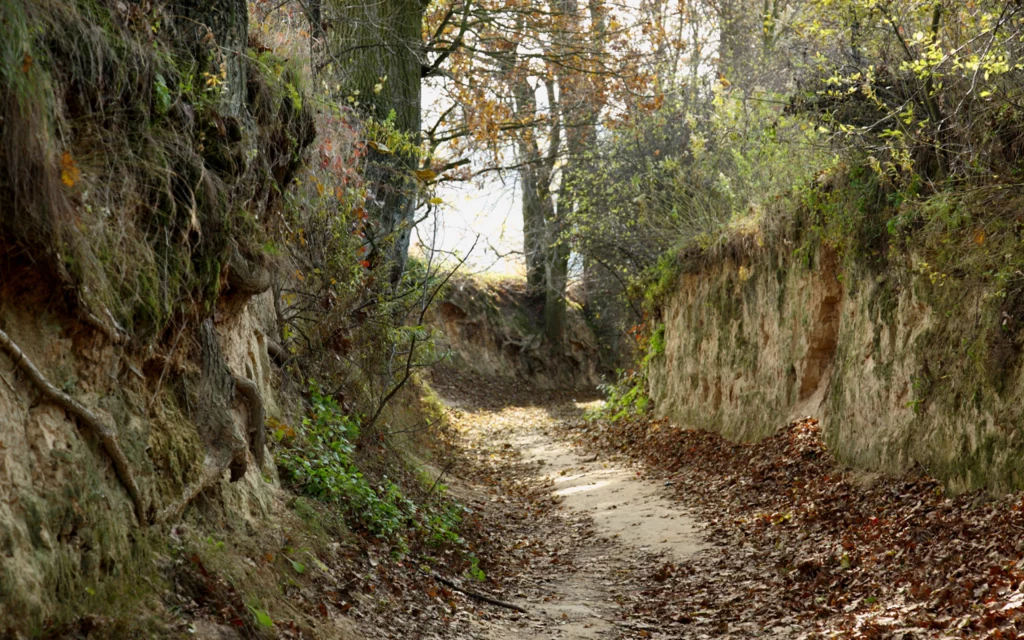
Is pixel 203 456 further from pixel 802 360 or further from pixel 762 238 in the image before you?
pixel 762 238

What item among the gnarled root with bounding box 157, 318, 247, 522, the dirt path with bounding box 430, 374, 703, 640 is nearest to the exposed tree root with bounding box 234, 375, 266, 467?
the gnarled root with bounding box 157, 318, 247, 522

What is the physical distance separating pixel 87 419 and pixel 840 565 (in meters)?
5.84

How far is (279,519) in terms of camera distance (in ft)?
19.5

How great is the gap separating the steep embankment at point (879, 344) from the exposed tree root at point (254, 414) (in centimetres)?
582

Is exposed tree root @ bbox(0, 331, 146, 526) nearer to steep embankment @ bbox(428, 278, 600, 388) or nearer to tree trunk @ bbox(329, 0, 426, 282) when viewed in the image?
tree trunk @ bbox(329, 0, 426, 282)

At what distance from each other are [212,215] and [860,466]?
732cm

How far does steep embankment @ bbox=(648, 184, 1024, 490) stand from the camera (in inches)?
287

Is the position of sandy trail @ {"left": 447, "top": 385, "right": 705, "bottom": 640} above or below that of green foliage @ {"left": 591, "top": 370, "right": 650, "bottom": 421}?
below

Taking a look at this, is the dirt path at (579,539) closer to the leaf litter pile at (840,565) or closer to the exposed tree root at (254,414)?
the leaf litter pile at (840,565)

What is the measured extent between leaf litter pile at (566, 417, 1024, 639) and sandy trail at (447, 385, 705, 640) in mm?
288

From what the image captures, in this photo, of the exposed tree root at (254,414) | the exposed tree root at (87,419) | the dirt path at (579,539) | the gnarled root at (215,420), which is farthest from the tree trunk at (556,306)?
the exposed tree root at (87,419)

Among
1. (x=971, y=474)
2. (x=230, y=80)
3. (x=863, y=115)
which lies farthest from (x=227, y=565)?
(x=863, y=115)

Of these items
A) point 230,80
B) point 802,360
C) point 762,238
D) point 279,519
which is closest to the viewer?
point 230,80

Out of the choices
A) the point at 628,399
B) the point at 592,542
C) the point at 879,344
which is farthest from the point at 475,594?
the point at 628,399
